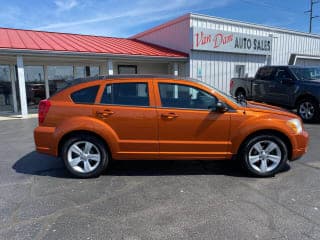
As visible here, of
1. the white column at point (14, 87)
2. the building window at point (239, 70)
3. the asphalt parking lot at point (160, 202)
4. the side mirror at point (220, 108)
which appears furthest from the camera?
the building window at point (239, 70)

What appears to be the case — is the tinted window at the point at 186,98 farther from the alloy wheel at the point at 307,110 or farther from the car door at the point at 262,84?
the car door at the point at 262,84

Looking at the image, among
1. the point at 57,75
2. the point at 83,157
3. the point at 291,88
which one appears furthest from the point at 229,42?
the point at 83,157

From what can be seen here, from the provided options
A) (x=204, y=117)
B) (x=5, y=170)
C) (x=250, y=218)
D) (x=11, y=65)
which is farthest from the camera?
(x=11, y=65)

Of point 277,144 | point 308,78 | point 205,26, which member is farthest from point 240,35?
point 277,144

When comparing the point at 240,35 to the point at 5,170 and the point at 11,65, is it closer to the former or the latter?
the point at 11,65

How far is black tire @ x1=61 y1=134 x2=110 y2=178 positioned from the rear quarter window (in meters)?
0.57

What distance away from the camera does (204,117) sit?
13.9 ft

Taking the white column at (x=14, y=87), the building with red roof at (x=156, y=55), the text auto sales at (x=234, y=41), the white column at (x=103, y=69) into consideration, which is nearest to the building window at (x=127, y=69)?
the building with red roof at (x=156, y=55)

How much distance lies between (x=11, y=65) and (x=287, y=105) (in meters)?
12.5

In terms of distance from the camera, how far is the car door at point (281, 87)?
30.9 ft

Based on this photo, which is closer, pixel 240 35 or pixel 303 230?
pixel 303 230

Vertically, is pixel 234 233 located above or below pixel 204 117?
below

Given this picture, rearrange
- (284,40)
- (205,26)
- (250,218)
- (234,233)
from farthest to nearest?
(284,40) → (205,26) → (250,218) → (234,233)

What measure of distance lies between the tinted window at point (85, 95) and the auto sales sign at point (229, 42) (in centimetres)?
1014
